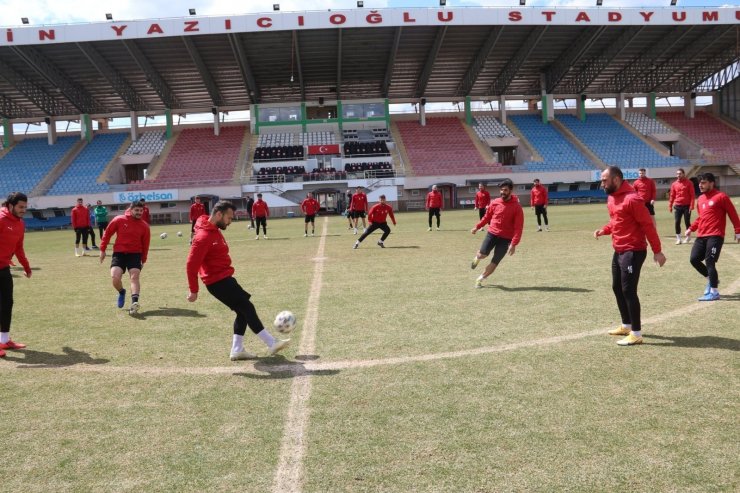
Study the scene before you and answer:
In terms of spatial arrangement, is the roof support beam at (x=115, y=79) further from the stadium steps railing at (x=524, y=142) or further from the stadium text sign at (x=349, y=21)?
the stadium steps railing at (x=524, y=142)

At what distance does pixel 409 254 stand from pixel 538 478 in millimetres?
12862

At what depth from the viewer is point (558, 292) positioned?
31.6ft

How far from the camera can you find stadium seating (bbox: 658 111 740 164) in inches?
2047

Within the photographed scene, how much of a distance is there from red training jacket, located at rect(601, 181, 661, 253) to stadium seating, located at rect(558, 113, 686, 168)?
156 feet

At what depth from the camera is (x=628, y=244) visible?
6.54m

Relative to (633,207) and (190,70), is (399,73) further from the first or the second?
(633,207)

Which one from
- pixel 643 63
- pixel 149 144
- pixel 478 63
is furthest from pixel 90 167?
pixel 643 63

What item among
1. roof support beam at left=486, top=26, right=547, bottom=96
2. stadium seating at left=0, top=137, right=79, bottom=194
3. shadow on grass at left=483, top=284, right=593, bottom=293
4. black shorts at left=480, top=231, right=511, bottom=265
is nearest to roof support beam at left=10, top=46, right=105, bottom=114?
stadium seating at left=0, top=137, right=79, bottom=194

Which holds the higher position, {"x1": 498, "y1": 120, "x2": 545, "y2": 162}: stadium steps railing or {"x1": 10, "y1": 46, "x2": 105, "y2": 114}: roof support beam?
{"x1": 10, "y1": 46, "x2": 105, "y2": 114}: roof support beam

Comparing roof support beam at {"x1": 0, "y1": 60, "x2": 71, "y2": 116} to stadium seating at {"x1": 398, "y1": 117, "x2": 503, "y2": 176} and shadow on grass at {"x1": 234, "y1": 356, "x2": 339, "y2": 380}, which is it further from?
shadow on grass at {"x1": 234, "y1": 356, "x2": 339, "y2": 380}

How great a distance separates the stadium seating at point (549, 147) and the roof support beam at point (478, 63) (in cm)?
685

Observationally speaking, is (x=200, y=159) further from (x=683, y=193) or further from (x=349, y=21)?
(x=683, y=193)

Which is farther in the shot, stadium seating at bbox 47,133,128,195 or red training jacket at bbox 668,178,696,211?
stadium seating at bbox 47,133,128,195

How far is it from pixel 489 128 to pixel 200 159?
92.9 feet
